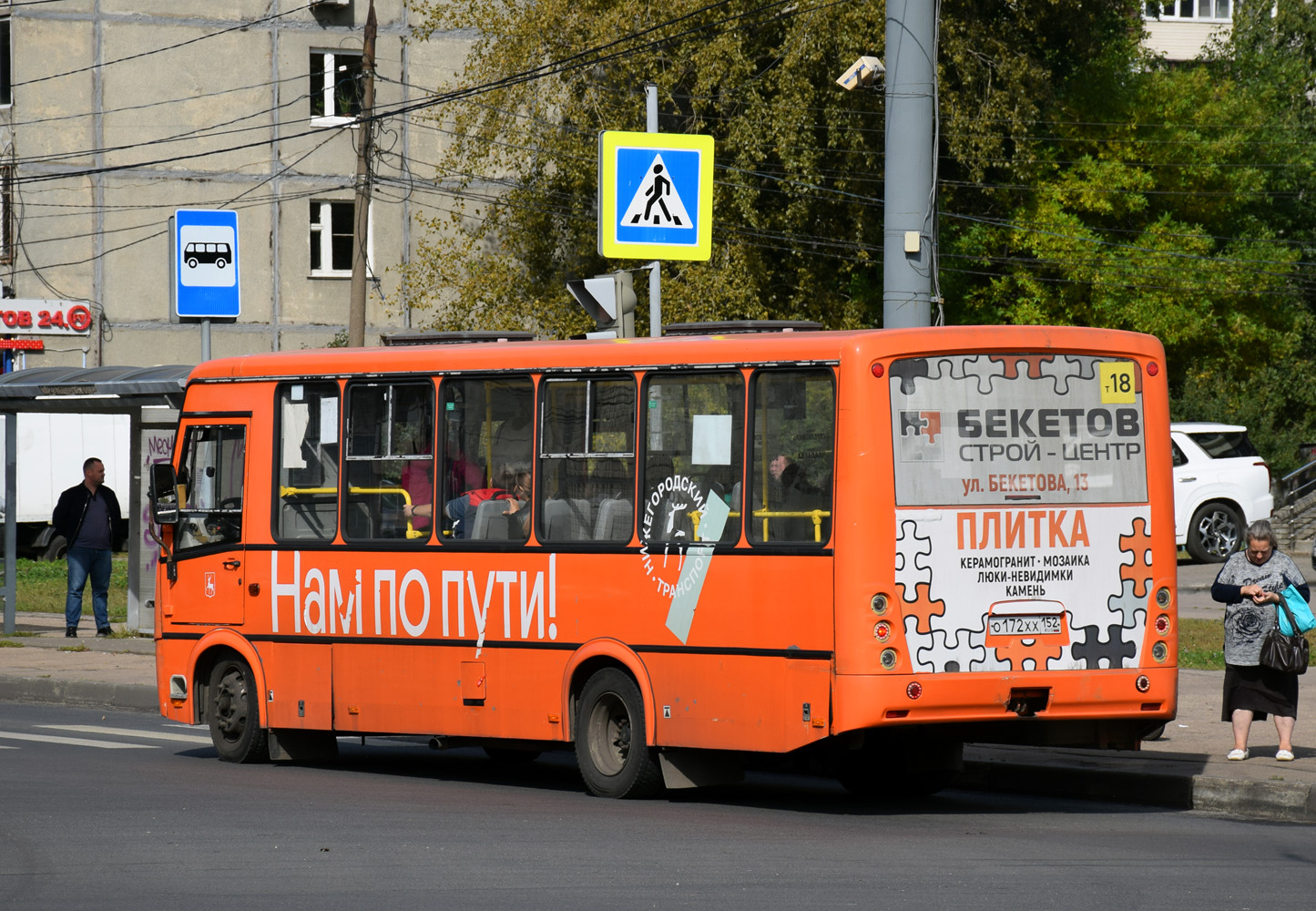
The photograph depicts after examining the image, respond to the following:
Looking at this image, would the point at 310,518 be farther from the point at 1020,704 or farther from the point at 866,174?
the point at 866,174

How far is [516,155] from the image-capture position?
3547cm

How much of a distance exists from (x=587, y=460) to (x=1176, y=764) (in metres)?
3.93

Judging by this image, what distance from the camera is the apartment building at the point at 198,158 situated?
137 feet

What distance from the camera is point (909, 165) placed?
12945 mm

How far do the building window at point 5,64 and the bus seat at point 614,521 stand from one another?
3441 cm

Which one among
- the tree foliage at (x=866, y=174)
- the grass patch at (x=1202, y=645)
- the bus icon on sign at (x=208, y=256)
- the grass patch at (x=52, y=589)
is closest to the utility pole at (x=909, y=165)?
the grass patch at (x=1202, y=645)

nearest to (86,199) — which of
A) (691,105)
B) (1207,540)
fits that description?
(691,105)

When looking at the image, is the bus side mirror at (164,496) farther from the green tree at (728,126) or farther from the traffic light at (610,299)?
the green tree at (728,126)

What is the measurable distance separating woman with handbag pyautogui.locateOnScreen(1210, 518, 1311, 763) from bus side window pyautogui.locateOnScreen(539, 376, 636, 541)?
371cm

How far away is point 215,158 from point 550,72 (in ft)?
39.3

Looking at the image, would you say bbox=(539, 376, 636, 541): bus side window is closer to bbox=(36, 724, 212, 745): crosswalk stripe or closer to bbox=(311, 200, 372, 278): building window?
bbox=(36, 724, 212, 745): crosswalk stripe

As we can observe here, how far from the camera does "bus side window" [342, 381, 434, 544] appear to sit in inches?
477

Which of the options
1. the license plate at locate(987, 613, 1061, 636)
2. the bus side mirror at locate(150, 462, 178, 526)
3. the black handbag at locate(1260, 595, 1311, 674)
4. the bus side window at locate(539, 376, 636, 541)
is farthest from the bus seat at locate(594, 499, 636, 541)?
the black handbag at locate(1260, 595, 1311, 674)

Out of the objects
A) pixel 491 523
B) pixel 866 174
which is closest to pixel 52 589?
pixel 866 174
